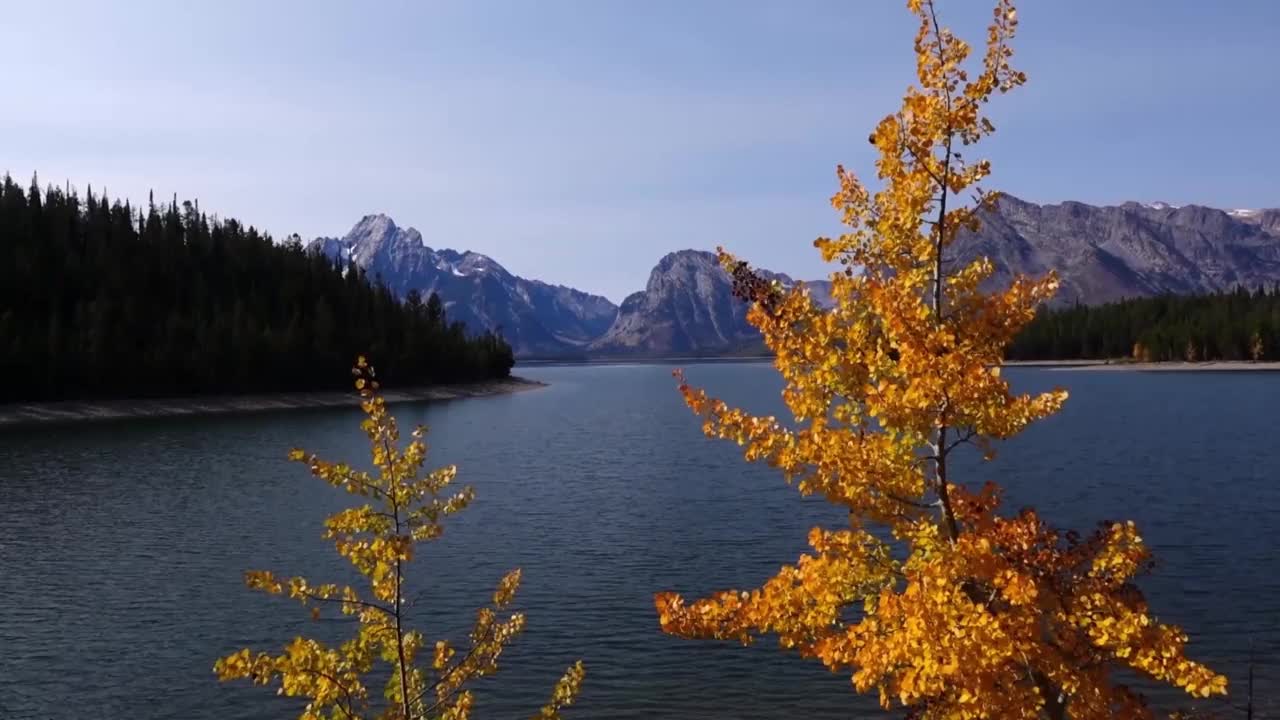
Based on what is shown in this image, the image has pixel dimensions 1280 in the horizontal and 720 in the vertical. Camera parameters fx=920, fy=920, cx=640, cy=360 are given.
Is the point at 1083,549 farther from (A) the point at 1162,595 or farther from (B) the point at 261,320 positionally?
(B) the point at 261,320

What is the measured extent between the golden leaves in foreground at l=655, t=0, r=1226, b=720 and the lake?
50.5 feet

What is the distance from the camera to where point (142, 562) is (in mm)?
46500

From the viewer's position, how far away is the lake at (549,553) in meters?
28.9

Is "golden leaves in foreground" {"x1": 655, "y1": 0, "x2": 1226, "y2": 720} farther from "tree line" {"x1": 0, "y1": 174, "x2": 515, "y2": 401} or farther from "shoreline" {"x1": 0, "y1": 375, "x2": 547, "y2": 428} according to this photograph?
"tree line" {"x1": 0, "y1": 174, "x2": 515, "y2": 401}

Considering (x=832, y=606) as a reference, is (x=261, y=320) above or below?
above

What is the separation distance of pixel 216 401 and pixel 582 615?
143 metres

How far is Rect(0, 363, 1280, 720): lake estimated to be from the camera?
1139 inches

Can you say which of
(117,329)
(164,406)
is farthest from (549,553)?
(117,329)

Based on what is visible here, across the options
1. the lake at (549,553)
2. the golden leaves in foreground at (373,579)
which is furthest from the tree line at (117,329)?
the golden leaves in foreground at (373,579)

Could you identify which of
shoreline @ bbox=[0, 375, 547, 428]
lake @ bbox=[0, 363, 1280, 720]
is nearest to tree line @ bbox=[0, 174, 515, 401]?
shoreline @ bbox=[0, 375, 547, 428]

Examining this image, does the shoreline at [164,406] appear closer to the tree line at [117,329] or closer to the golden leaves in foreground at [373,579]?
the tree line at [117,329]

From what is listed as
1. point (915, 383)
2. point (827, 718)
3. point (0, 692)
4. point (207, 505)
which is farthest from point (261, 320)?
point (915, 383)

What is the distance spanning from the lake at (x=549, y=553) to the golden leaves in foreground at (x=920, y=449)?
50.5 ft

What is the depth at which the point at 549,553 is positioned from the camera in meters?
47.2
